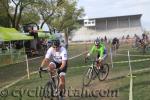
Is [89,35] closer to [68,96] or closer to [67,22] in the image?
[67,22]

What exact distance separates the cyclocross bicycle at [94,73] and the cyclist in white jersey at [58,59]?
3.79 meters

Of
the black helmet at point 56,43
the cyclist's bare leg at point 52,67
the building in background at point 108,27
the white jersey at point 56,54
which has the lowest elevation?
the cyclist's bare leg at point 52,67

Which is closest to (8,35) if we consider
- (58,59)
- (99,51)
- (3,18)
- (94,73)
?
(99,51)

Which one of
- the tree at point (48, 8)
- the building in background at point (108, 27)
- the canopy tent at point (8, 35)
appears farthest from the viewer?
the building in background at point (108, 27)

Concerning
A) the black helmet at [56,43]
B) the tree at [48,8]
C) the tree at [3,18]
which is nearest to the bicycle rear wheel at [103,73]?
the black helmet at [56,43]

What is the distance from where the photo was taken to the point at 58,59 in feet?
38.8

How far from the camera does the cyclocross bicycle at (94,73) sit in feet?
51.1

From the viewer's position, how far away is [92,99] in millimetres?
12516

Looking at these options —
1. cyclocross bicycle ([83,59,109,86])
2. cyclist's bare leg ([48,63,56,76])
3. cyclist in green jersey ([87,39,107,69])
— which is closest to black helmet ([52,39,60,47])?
cyclist's bare leg ([48,63,56,76])

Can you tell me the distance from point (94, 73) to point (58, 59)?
4.29 metres

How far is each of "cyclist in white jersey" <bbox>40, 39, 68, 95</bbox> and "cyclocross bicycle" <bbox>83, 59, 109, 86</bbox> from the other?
149 inches

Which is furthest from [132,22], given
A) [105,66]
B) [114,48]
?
[105,66]

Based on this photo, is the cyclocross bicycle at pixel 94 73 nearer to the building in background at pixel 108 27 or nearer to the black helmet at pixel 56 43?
the black helmet at pixel 56 43

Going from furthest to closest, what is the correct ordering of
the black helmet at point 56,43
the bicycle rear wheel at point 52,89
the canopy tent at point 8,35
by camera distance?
the canopy tent at point 8,35 < the bicycle rear wheel at point 52,89 < the black helmet at point 56,43
